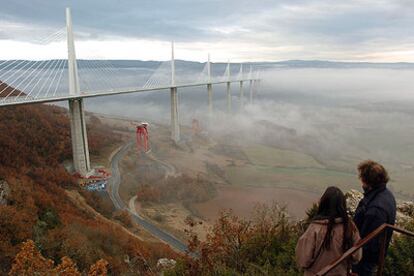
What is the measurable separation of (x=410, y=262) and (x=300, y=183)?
40179 millimetres

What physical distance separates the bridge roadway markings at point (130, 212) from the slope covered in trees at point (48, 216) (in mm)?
3048

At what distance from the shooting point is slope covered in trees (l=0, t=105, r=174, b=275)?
12.1 m

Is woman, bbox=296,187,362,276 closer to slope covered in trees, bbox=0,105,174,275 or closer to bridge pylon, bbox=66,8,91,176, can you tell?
slope covered in trees, bbox=0,105,174,275

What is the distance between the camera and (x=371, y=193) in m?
3.84

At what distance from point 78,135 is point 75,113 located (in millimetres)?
1794

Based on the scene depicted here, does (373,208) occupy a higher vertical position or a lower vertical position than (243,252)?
higher

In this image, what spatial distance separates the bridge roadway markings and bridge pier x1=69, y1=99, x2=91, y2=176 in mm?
2947

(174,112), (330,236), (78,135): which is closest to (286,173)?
(174,112)

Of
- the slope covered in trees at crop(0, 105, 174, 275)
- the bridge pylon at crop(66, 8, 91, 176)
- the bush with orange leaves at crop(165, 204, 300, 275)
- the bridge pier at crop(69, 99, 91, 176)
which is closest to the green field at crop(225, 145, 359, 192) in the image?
the bridge pier at crop(69, 99, 91, 176)

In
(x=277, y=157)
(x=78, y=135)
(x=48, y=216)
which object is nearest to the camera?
(x=48, y=216)

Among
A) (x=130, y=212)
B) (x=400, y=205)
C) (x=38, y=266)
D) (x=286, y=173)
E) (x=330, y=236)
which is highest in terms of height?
(x=330, y=236)

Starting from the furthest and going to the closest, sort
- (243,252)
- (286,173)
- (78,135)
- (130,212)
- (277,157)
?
(277,157)
(286,173)
(78,135)
(130,212)
(243,252)

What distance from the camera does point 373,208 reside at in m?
3.70

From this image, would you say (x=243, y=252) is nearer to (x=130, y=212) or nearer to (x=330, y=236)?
(x=330, y=236)
